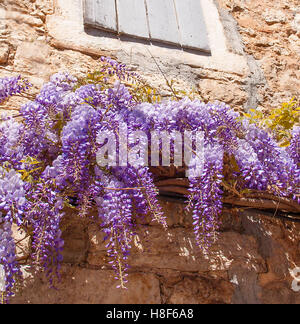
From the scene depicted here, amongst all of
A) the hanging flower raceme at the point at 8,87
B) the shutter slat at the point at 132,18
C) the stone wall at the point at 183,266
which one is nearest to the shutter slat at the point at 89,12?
the shutter slat at the point at 132,18

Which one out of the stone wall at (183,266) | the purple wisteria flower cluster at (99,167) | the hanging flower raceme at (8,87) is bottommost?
the stone wall at (183,266)

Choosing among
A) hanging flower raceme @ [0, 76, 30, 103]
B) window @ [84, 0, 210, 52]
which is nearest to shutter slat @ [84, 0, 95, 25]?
window @ [84, 0, 210, 52]

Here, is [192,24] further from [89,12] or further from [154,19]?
[89,12]

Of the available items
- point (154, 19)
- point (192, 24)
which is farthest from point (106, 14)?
point (192, 24)

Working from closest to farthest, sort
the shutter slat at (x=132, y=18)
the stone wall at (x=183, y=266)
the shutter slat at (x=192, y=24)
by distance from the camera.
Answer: the stone wall at (x=183, y=266) < the shutter slat at (x=132, y=18) < the shutter slat at (x=192, y=24)

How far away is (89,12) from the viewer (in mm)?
2424

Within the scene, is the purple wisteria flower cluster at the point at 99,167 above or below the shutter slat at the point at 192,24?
below

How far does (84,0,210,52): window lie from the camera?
2.46 m

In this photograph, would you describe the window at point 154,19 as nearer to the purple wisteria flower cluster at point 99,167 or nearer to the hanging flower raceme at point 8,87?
the purple wisteria flower cluster at point 99,167

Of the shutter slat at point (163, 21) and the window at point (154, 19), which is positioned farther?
the shutter slat at point (163, 21)

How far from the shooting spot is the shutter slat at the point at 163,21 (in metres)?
2.59

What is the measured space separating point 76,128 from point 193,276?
0.91 meters

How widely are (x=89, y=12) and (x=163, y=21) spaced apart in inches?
21.6
